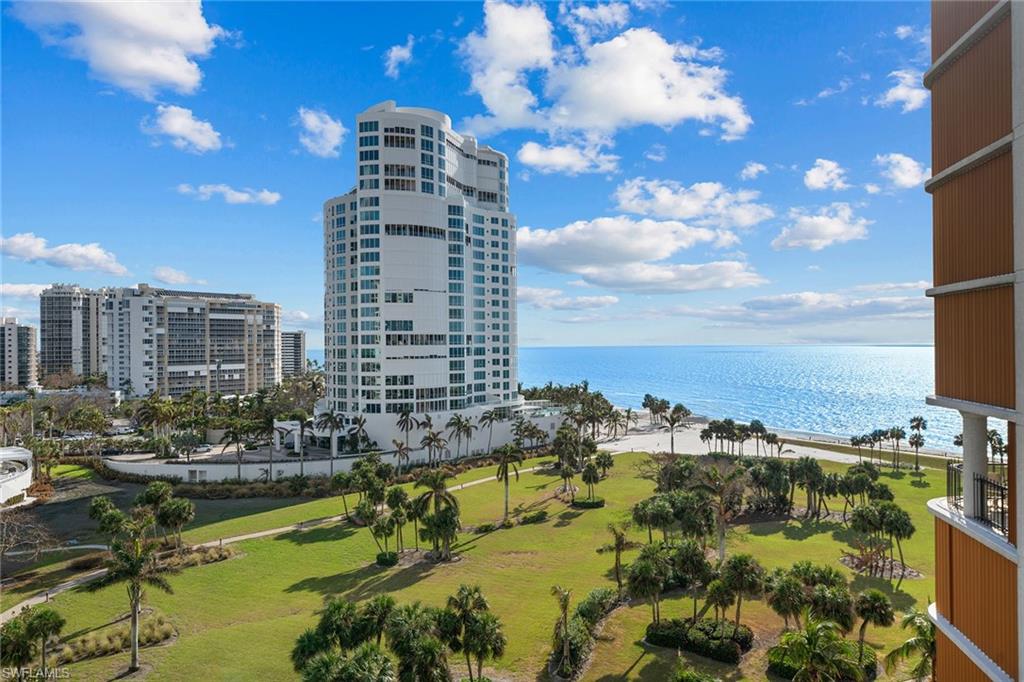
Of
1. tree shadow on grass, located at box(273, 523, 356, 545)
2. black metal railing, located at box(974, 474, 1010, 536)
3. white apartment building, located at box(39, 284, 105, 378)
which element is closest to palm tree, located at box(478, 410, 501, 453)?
tree shadow on grass, located at box(273, 523, 356, 545)

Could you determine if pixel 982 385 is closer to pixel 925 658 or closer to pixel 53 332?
pixel 925 658

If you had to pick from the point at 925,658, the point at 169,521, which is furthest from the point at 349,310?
the point at 925,658

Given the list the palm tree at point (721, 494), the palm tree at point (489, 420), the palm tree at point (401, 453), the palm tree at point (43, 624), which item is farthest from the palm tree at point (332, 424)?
the palm tree at point (721, 494)

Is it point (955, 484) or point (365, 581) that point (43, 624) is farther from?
point (955, 484)

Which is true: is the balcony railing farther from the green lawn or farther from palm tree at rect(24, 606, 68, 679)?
palm tree at rect(24, 606, 68, 679)

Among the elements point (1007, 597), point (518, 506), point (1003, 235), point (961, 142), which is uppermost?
point (961, 142)
